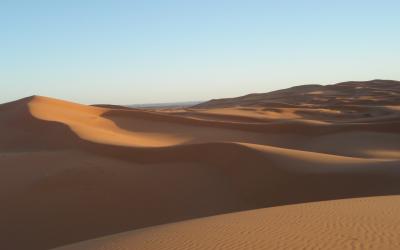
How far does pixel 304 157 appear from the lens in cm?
1243

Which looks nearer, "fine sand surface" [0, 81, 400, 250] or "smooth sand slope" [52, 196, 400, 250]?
"smooth sand slope" [52, 196, 400, 250]

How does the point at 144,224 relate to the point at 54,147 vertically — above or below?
below

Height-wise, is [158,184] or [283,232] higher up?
[283,232]

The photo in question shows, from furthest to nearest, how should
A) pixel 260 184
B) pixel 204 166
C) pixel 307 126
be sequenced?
pixel 307 126, pixel 204 166, pixel 260 184

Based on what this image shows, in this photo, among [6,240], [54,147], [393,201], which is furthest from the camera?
[54,147]

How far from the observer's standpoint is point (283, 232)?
550cm

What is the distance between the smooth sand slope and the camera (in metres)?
4.95

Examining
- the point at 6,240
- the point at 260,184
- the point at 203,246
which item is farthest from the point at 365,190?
the point at 6,240

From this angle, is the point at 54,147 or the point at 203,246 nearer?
the point at 203,246

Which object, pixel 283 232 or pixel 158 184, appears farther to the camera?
pixel 158 184

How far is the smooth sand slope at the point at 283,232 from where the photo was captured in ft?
16.3

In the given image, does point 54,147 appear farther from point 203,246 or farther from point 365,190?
point 203,246

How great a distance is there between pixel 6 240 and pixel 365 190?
6882 millimetres

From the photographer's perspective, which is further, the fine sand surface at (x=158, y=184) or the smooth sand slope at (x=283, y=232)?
the fine sand surface at (x=158, y=184)
